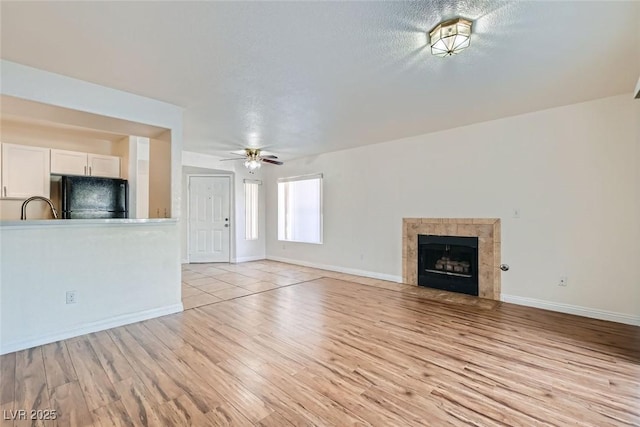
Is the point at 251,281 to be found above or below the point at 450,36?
below

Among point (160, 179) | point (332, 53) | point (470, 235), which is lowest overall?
point (470, 235)

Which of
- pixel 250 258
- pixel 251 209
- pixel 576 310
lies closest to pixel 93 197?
pixel 251 209

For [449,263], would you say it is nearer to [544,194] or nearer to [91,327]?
[544,194]

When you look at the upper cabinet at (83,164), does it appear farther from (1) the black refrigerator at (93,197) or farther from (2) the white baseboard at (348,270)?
(2) the white baseboard at (348,270)

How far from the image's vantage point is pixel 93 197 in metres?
4.55

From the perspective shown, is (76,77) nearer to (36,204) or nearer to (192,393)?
(36,204)

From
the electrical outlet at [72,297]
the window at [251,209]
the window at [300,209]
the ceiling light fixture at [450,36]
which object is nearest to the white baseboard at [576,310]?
the ceiling light fixture at [450,36]

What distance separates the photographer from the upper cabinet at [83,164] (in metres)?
4.42

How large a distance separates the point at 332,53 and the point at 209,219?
5.95 m

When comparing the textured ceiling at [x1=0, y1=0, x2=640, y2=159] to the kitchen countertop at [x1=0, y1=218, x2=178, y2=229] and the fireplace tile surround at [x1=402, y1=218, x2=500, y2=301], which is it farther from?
the fireplace tile surround at [x1=402, y1=218, x2=500, y2=301]

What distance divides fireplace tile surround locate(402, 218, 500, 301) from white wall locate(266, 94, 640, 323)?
0.11 m

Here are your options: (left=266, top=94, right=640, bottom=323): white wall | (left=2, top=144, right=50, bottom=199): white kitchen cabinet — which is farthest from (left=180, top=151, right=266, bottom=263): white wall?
(left=266, top=94, right=640, bottom=323): white wall

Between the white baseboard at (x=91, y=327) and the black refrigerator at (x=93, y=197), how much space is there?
2.21m

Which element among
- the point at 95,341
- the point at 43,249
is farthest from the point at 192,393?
the point at 43,249
